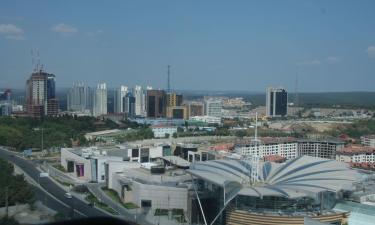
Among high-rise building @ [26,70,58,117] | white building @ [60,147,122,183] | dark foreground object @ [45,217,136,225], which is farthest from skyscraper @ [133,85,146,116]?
dark foreground object @ [45,217,136,225]

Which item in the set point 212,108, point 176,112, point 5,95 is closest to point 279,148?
point 176,112

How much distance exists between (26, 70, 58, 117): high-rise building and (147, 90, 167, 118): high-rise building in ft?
14.6

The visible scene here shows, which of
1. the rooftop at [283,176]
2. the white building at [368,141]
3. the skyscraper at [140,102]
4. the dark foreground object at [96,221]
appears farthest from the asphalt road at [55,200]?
the skyscraper at [140,102]

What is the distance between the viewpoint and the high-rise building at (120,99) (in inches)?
1035

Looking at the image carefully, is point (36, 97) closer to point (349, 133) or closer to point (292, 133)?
point (292, 133)

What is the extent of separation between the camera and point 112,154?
34.9 feet

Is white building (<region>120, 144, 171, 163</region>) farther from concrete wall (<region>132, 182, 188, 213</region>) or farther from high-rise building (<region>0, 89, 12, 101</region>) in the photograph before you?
high-rise building (<region>0, 89, 12, 101</region>)

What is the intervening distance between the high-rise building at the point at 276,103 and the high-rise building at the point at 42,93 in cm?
1060

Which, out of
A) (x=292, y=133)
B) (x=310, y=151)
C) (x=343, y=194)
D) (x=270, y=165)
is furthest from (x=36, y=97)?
(x=343, y=194)

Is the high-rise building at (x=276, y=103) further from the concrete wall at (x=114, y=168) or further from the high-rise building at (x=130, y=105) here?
the concrete wall at (x=114, y=168)

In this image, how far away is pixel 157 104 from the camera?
22.7 m

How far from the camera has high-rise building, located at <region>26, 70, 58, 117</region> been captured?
19750mm

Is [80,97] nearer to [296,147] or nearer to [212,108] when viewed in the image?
[212,108]

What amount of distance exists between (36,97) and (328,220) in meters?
16.4
